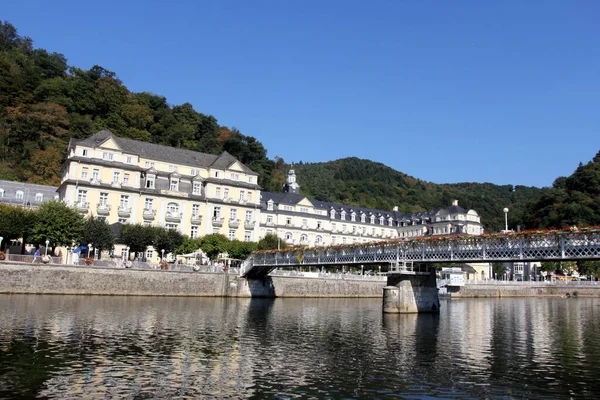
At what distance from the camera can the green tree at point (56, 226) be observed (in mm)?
55281

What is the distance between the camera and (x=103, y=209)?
234 feet

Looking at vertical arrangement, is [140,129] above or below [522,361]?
above

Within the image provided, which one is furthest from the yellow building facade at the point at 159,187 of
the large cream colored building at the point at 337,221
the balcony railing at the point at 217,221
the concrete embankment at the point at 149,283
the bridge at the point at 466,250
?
the bridge at the point at 466,250

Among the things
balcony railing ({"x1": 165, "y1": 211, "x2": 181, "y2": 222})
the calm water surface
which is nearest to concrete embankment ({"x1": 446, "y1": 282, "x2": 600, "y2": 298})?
balcony railing ({"x1": 165, "y1": 211, "x2": 181, "y2": 222})

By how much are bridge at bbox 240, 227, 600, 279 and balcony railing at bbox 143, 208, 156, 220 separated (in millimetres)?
27534

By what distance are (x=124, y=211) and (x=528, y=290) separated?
75.3 m

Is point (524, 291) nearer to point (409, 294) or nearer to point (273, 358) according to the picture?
point (409, 294)

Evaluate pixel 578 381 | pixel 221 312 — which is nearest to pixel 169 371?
pixel 578 381

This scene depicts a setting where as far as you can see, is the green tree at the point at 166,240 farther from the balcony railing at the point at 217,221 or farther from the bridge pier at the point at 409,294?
the bridge pier at the point at 409,294

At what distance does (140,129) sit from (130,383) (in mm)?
102345

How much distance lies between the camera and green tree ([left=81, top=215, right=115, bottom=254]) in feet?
192

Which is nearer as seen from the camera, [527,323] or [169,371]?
[169,371]

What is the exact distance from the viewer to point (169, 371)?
18172 millimetres

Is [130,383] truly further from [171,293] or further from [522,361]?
[171,293]
